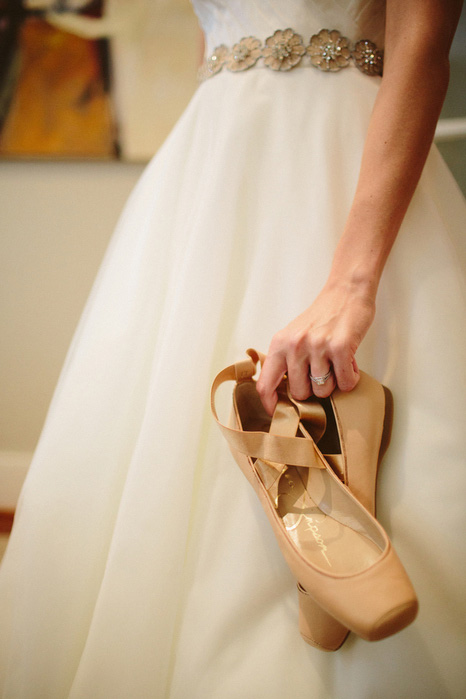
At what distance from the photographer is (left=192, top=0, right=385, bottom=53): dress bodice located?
0.52m

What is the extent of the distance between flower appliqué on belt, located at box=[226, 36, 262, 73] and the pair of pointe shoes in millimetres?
437

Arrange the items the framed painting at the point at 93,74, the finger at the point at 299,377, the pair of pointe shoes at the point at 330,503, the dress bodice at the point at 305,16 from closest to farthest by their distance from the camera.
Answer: the pair of pointe shoes at the point at 330,503
the finger at the point at 299,377
the dress bodice at the point at 305,16
the framed painting at the point at 93,74

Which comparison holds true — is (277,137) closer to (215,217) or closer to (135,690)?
(215,217)

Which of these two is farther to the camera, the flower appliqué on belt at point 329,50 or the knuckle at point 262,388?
the flower appliqué on belt at point 329,50

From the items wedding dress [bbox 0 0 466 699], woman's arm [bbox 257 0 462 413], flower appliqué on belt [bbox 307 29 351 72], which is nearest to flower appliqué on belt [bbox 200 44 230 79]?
wedding dress [bbox 0 0 466 699]

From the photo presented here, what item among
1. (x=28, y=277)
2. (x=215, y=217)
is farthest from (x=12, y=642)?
(x=28, y=277)

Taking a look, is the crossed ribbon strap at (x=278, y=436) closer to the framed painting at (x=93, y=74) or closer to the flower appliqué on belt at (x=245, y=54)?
the flower appliqué on belt at (x=245, y=54)

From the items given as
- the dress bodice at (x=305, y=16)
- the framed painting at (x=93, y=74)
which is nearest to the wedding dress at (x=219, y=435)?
the dress bodice at (x=305, y=16)

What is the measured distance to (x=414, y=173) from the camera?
1.43 feet

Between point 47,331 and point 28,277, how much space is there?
17 centimetres

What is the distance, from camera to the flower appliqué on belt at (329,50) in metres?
0.53

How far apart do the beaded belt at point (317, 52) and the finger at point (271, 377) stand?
0.42 metres

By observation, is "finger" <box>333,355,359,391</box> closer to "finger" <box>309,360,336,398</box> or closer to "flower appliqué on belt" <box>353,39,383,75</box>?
"finger" <box>309,360,336,398</box>

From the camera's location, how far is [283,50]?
1.76 feet
